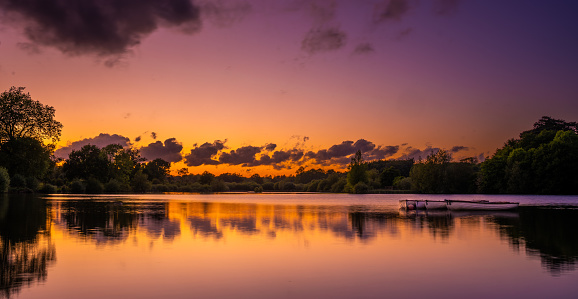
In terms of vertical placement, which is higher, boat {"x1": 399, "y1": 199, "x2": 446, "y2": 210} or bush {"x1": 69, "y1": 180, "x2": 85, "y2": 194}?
bush {"x1": 69, "y1": 180, "x2": 85, "y2": 194}

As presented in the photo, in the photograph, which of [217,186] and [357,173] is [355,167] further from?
[217,186]

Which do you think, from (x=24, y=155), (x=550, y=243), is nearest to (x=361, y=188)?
(x=24, y=155)

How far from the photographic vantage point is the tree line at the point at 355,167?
8406 centimetres

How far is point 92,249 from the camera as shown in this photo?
60.6ft

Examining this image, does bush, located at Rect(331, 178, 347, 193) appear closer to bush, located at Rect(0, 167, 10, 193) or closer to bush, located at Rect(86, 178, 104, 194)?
bush, located at Rect(86, 178, 104, 194)

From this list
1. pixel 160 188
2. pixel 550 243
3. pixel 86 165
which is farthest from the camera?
pixel 160 188

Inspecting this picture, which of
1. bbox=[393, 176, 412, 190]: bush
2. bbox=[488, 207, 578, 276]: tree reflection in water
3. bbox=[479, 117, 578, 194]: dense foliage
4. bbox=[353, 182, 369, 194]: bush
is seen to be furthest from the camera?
bbox=[393, 176, 412, 190]: bush

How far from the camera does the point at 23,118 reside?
274 feet

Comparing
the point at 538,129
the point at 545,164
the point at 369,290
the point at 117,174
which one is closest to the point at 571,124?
the point at 538,129

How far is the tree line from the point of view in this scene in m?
84.1

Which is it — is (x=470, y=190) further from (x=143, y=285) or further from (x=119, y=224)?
(x=143, y=285)

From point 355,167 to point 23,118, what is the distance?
324 ft

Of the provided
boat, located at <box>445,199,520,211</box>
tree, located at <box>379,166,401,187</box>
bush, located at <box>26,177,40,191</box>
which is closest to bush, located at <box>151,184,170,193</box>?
bush, located at <box>26,177,40,191</box>

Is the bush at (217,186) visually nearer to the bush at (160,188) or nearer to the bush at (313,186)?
the bush at (160,188)
